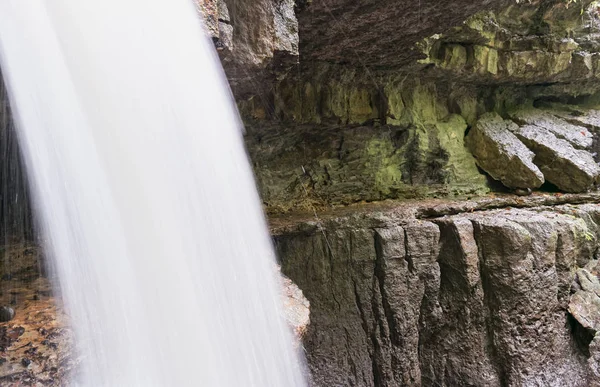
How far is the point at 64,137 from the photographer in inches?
80.7

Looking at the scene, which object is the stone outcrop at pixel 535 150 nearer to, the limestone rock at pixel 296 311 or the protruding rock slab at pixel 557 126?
the protruding rock slab at pixel 557 126

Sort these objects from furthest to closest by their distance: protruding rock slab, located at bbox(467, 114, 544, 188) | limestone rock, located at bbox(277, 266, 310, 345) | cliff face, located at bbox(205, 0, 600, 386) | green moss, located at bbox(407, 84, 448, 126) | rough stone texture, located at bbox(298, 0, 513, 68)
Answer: green moss, located at bbox(407, 84, 448, 126) → protruding rock slab, located at bbox(467, 114, 544, 188) → cliff face, located at bbox(205, 0, 600, 386) → rough stone texture, located at bbox(298, 0, 513, 68) → limestone rock, located at bbox(277, 266, 310, 345)

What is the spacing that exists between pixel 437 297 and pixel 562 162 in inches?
129

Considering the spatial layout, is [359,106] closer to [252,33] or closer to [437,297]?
[437,297]

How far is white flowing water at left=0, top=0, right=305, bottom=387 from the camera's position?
201cm

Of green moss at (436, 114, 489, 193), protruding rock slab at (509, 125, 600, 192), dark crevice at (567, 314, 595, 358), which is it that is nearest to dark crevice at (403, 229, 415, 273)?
dark crevice at (567, 314, 595, 358)

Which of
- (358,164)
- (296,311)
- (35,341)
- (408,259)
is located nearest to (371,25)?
(358,164)

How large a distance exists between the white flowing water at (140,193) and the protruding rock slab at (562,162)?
5385 millimetres

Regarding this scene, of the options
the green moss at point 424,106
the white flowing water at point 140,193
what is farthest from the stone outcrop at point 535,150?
the white flowing water at point 140,193

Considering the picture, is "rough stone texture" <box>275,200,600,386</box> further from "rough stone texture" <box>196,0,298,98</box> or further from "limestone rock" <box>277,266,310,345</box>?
"rough stone texture" <box>196,0,298,98</box>

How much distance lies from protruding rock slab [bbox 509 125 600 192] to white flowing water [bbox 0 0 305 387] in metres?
5.38

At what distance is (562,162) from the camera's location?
6.02m

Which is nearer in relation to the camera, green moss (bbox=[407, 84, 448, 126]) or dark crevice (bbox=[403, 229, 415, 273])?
dark crevice (bbox=[403, 229, 415, 273])

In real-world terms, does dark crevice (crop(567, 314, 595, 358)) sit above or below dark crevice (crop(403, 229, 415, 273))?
below
